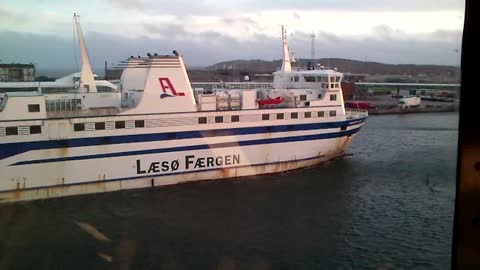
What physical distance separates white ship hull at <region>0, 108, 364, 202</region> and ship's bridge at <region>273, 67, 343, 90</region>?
1.18m

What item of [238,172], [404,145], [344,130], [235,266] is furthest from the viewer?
[404,145]

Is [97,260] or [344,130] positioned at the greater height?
[344,130]

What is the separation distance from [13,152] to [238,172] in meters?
4.81

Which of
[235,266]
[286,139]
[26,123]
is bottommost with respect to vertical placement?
[235,266]

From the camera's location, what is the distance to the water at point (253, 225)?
5.86m

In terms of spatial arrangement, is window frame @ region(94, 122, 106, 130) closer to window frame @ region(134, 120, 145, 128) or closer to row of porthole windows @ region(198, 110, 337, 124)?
window frame @ region(134, 120, 145, 128)

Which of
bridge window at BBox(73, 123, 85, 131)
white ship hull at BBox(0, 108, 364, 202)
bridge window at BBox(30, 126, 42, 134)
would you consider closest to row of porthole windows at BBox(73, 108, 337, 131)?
bridge window at BBox(73, 123, 85, 131)

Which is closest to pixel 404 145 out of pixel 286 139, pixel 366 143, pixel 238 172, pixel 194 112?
pixel 366 143

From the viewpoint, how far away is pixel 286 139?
10.4 m

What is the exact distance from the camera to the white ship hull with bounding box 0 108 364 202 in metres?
8.20

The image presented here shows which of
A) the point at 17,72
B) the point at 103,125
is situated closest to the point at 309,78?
the point at 103,125

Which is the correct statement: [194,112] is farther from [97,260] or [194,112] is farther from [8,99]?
[97,260]

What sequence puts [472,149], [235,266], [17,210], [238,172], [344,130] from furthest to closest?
[344,130], [238,172], [17,210], [235,266], [472,149]

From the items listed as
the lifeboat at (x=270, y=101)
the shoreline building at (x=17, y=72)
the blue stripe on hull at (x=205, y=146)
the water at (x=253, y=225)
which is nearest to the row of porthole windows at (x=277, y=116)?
the blue stripe on hull at (x=205, y=146)
